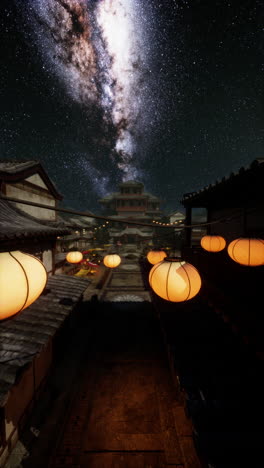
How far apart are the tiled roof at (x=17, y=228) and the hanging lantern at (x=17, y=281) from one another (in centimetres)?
274

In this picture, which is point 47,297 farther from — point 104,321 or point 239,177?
point 239,177

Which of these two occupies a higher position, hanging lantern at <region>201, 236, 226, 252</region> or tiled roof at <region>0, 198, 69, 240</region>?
tiled roof at <region>0, 198, 69, 240</region>

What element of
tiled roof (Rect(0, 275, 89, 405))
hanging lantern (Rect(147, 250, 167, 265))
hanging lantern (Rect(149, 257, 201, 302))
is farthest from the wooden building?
hanging lantern (Rect(147, 250, 167, 265))

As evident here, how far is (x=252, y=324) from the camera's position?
3818 millimetres

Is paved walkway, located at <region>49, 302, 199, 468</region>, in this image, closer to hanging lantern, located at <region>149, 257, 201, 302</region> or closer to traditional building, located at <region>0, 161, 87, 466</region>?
traditional building, located at <region>0, 161, 87, 466</region>

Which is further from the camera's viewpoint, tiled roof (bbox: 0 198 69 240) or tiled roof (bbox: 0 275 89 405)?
tiled roof (bbox: 0 198 69 240)

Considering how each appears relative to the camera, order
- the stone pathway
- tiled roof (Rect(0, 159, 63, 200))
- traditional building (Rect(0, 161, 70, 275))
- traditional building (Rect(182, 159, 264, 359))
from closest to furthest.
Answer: traditional building (Rect(182, 159, 264, 359)), the stone pathway, traditional building (Rect(0, 161, 70, 275)), tiled roof (Rect(0, 159, 63, 200))

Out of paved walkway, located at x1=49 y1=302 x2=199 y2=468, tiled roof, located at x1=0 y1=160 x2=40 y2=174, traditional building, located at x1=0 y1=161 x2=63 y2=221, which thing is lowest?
paved walkway, located at x1=49 y1=302 x2=199 y2=468

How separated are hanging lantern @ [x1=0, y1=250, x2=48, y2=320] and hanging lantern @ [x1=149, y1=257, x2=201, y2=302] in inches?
88.7

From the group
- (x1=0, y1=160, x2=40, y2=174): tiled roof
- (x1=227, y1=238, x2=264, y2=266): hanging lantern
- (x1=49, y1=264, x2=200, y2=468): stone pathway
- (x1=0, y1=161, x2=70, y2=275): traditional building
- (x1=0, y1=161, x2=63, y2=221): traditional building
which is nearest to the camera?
(x1=49, y1=264, x2=200, y2=468): stone pathway

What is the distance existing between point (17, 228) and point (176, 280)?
15.9 ft

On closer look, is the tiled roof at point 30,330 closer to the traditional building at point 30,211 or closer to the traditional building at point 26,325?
the traditional building at point 26,325

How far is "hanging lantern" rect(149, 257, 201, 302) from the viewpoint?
352cm

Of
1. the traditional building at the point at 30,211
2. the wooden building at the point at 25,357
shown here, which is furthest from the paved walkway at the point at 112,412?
the traditional building at the point at 30,211
